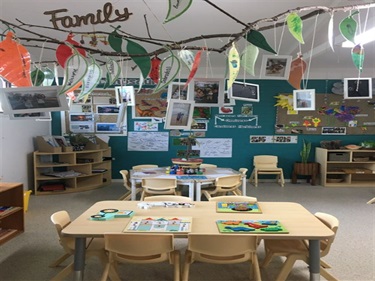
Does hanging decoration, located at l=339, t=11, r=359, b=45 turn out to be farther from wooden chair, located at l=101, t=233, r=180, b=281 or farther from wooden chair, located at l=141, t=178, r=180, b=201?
wooden chair, located at l=141, t=178, r=180, b=201

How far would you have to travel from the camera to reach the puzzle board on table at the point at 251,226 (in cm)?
218

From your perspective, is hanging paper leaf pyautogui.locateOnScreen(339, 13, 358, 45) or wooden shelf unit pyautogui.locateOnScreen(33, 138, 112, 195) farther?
wooden shelf unit pyautogui.locateOnScreen(33, 138, 112, 195)

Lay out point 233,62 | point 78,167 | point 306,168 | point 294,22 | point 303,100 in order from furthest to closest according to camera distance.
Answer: point 306,168
point 78,167
point 303,100
point 233,62
point 294,22

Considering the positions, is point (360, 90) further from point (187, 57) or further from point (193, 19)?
point (187, 57)

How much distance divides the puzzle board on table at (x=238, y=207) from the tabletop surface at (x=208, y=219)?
0.16 ft

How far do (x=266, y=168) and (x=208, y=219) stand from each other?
15.1 ft

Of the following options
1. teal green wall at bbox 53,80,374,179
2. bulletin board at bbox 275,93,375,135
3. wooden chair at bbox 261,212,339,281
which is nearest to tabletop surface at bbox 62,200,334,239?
wooden chair at bbox 261,212,339,281

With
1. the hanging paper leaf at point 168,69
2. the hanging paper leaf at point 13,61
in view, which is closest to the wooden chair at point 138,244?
the hanging paper leaf at point 168,69

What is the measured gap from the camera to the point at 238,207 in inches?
109

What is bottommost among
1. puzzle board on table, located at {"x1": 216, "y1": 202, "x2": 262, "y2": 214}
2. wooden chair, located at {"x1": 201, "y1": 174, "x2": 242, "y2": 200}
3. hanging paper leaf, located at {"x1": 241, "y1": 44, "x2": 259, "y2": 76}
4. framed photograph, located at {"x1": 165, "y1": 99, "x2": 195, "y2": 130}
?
wooden chair, located at {"x1": 201, "y1": 174, "x2": 242, "y2": 200}

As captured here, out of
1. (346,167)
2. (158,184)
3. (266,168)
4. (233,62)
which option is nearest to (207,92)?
(233,62)

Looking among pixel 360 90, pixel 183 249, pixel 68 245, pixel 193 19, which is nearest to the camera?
pixel 68 245

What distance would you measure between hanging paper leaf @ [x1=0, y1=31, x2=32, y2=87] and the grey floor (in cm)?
178

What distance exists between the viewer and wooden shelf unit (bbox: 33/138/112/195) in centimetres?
588
